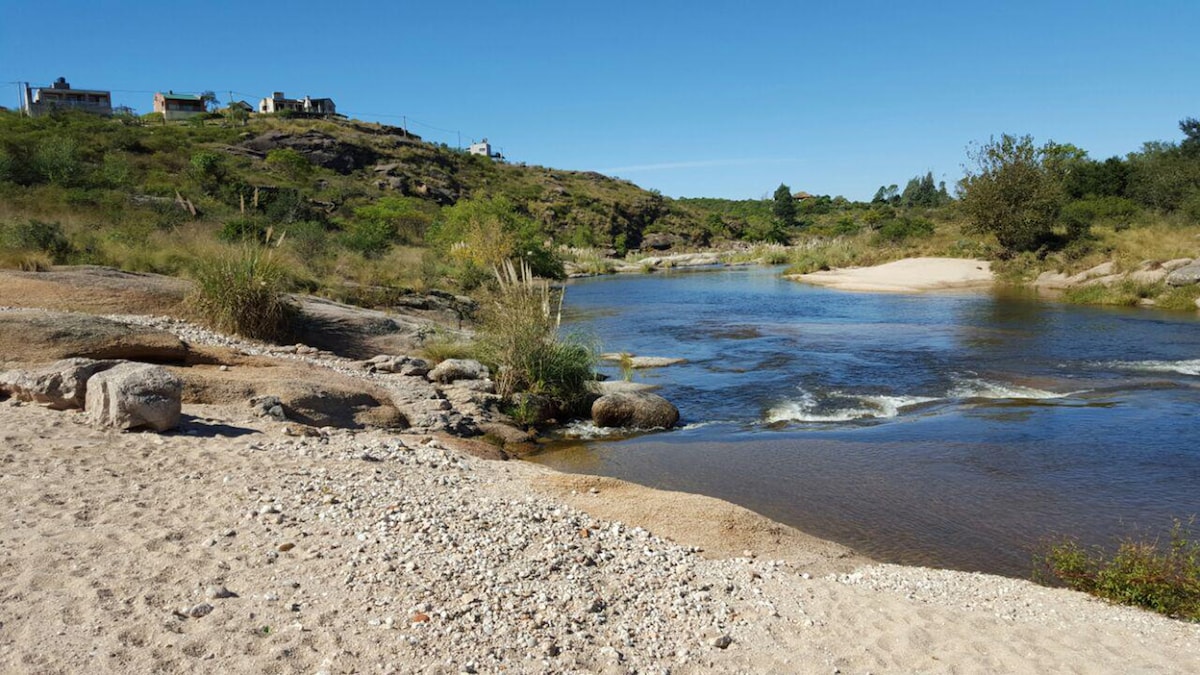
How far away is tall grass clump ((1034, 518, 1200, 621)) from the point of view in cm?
540

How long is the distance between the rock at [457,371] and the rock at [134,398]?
16.8 ft

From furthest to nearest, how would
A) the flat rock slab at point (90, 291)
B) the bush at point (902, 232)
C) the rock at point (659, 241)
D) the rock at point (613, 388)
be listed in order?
1. the rock at point (659, 241)
2. the bush at point (902, 232)
3. the rock at point (613, 388)
4. the flat rock slab at point (90, 291)

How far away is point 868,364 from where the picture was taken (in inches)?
673

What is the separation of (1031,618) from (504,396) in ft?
26.9

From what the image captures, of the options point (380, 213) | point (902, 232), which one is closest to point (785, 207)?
point (902, 232)

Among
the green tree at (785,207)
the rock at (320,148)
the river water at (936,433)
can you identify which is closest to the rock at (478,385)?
the river water at (936,433)

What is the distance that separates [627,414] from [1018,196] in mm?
34335

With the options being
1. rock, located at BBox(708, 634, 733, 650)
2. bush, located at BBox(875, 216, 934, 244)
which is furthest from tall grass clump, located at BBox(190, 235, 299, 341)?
bush, located at BBox(875, 216, 934, 244)

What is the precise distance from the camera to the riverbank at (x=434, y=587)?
406 cm

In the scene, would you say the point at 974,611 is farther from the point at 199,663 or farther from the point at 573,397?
the point at 573,397

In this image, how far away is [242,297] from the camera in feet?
42.2

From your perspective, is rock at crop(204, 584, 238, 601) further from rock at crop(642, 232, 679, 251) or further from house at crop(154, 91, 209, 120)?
house at crop(154, 91, 209, 120)

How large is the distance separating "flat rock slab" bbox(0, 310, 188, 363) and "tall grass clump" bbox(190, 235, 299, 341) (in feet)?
9.37

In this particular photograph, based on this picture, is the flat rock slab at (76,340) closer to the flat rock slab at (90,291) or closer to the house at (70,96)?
the flat rock slab at (90,291)
